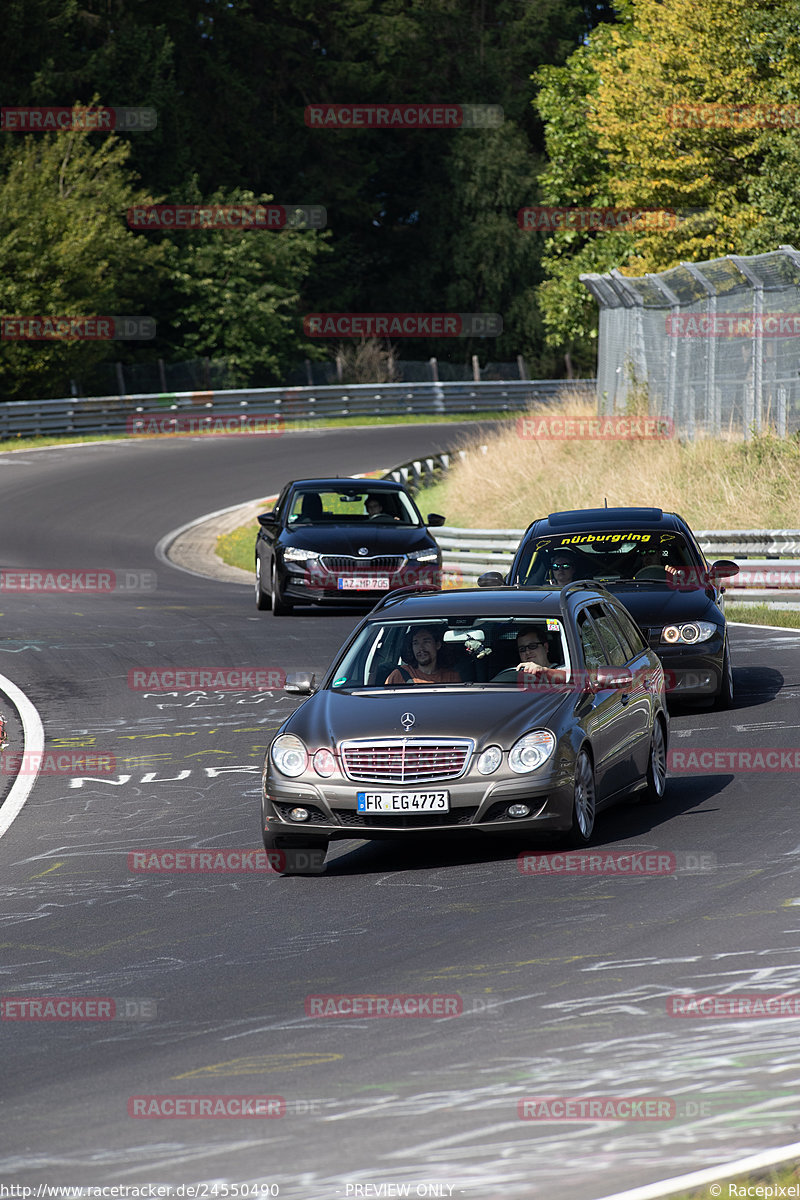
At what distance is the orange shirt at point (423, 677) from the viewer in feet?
34.5

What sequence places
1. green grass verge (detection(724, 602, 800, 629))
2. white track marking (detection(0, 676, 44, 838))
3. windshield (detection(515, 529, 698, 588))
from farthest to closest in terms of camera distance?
green grass verge (detection(724, 602, 800, 629)) → windshield (detection(515, 529, 698, 588)) → white track marking (detection(0, 676, 44, 838))

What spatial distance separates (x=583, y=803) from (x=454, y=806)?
885 millimetres

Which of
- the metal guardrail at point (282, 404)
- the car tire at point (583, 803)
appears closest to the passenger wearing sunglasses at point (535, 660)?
the car tire at point (583, 803)

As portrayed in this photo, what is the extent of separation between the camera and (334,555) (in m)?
22.7

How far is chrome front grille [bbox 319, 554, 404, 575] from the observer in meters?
22.7

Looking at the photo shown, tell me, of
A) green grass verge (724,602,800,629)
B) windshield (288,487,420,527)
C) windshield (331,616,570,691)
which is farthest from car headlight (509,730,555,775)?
windshield (288,487,420,527)

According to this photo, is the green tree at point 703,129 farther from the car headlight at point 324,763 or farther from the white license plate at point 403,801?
the white license plate at point 403,801

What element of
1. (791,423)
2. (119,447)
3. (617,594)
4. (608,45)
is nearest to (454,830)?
(617,594)

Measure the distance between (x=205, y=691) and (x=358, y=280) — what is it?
6514cm

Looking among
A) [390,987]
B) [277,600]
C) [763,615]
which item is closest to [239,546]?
[277,600]

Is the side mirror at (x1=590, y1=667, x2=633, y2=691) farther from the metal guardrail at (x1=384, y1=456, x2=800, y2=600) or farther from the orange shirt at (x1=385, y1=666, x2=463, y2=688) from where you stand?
the metal guardrail at (x1=384, y1=456, x2=800, y2=600)

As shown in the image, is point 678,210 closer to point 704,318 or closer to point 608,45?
point 608,45

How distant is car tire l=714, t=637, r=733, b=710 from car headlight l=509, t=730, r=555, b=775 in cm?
552

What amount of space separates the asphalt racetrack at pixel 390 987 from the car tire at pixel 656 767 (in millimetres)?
114
